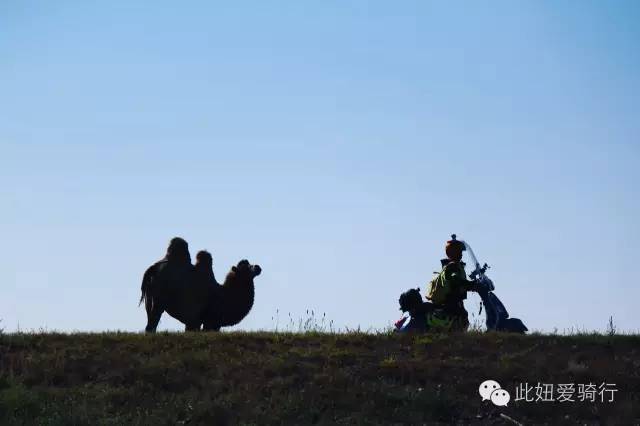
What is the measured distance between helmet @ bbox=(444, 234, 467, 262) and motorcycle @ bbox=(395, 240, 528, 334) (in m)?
0.51

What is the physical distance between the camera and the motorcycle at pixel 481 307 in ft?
69.7

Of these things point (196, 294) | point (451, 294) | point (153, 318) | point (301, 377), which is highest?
point (196, 294)

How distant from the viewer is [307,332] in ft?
66.9

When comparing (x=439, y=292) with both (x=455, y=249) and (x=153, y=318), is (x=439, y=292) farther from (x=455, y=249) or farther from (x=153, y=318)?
(x=153, y=318)

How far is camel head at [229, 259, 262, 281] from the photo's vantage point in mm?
25047

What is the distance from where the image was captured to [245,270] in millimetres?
25094

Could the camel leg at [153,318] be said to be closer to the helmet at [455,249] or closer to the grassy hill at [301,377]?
the grassy hill at [301,377]

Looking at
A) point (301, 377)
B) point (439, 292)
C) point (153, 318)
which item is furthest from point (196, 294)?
point (301, 377)

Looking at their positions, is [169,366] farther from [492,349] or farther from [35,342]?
[492,349]

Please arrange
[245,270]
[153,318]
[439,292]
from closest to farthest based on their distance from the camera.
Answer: [439,292], [153,318], [245,270]

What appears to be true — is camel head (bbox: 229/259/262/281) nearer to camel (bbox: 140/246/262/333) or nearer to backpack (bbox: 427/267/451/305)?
camel (bbox: 140/246/262/333)

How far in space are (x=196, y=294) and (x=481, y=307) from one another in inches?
226

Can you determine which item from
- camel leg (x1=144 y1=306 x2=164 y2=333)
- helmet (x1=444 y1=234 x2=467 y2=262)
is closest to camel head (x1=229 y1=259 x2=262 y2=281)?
camel leg (x1=144 y1=306 x2=164 y2=333)

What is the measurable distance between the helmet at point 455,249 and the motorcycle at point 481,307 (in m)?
0.51
